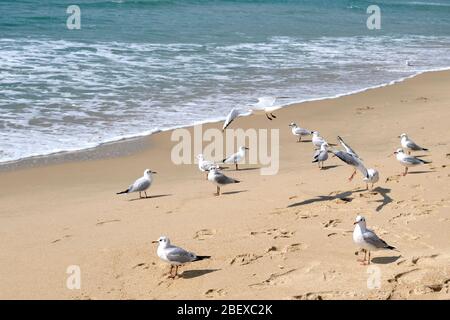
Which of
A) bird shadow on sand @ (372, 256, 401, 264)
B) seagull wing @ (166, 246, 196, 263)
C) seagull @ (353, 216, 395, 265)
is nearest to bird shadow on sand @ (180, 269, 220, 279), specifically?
seagull wing @ (166, 246, 196, 263)

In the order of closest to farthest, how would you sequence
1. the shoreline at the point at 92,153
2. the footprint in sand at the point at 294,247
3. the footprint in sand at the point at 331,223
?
1. the footprint in sand at the point at 294,247
2. the footprint in sand at the point at 331,223
3. the shoreline at the point at 92,153

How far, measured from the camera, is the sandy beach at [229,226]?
17.1 feet

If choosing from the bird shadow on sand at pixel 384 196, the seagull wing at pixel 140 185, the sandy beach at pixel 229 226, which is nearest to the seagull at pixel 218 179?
the sandy beach at pixel 229 226

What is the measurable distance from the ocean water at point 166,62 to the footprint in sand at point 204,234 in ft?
13.5

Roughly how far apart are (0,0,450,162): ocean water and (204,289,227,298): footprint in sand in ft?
17.2

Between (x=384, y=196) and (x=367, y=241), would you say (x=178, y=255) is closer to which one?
(x=367, y=241)

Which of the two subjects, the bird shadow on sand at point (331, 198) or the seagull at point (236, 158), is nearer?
the bird shadow on sand at point (331, 198)

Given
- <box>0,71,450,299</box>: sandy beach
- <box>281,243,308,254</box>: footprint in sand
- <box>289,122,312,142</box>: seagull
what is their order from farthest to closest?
<box>289,122,312,142</box>: seagull < <box>281,243,308,254</box>: footprint in sand < <box>0,71,450,299</box>: sandy beach

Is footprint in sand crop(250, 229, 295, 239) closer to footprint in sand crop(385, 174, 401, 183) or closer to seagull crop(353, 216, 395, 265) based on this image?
seagull crop(353, 216, 395, 265)

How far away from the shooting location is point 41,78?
14.9 meters

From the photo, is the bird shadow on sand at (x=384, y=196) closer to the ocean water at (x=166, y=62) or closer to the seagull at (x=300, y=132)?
the seagull at (x=300, y=132)

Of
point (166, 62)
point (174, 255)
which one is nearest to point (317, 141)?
point (174, 255)

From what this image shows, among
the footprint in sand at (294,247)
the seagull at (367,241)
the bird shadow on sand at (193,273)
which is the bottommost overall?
the bird shadow on sand at (193,273)

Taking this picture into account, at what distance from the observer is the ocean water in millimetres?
11789
